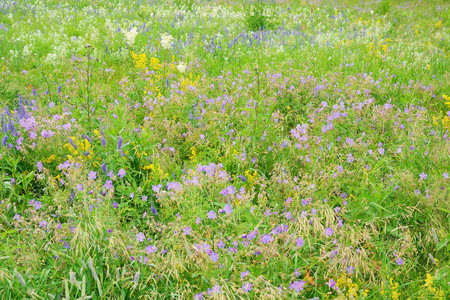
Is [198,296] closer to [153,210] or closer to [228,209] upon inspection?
[228,209]

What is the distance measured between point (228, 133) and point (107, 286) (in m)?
2.00

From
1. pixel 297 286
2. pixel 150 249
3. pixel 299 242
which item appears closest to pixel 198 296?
pixel 150 249

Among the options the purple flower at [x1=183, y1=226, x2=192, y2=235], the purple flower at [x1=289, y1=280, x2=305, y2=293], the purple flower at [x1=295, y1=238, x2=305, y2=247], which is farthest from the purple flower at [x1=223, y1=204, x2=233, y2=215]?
the purple flower at [x1=289, y1=280, x2=305, y2=293]

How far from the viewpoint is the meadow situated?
2119mm

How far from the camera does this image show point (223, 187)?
2.82 metres

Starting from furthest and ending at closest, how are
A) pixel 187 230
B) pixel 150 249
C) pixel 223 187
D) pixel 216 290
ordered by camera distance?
pixel 223 187
pixel 187 230
pixel 150 249
pixel 216 290

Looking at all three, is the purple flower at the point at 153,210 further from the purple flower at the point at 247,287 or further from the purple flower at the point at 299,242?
the purple flower at the point at 299,242

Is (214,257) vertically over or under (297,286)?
over

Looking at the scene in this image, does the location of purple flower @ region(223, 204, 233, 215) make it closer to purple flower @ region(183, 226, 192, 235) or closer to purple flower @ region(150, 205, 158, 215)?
purple flower @ region(183, 226, 192, 235)

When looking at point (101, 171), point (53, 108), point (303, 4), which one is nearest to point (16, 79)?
point (53, 108)

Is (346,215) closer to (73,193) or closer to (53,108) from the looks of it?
(73,193)

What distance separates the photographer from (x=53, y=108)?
12.4 feet

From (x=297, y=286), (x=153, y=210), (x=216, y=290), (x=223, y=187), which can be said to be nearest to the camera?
(x=216, y=290)

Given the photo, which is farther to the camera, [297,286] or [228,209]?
[228,209]
